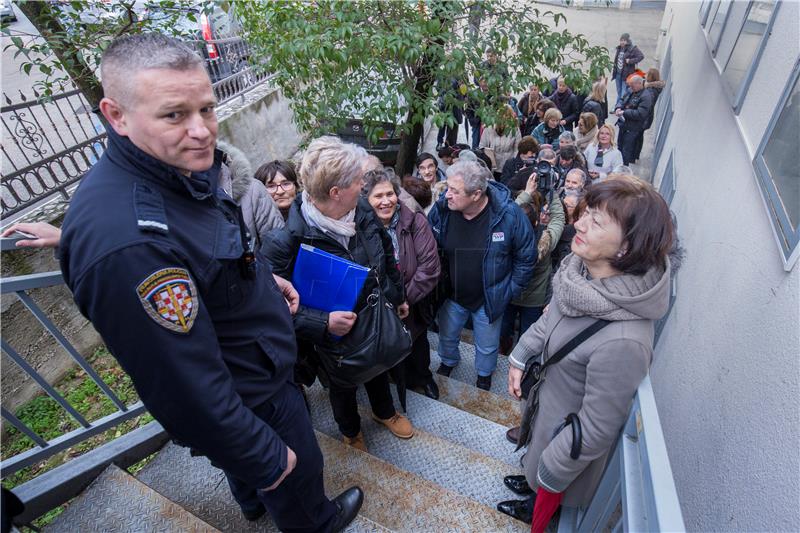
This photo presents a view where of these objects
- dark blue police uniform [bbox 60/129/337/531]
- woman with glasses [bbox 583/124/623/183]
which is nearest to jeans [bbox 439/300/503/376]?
dark blue police uniform [bbox 60/129/337/531]

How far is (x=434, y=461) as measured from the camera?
2.71 metres

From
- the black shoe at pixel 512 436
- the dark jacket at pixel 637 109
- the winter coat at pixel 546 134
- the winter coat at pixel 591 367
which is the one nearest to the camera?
the winter coat at pixel 591 367

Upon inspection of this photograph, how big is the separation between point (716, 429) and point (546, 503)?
30.8 inches

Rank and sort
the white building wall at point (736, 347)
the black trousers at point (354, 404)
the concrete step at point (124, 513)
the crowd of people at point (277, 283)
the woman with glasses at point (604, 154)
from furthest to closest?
the woman with glasses at point (604, 154) < the black trousers at point (354, 404) < the concrete step at point (124, 513) < the white building wall at point (736, 347) < the crowd of people at point (277, 283)

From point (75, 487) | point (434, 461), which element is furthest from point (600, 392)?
point (75, 487)

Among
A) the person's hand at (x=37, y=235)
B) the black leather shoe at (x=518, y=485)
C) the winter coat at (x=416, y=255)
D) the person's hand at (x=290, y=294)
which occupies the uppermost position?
the person's hand at (x=37, y=235)

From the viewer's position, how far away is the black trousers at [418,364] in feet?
10.8

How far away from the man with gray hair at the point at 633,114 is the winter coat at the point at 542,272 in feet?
15.6

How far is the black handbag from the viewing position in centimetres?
221

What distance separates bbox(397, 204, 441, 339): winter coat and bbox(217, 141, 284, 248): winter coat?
0.85 metres

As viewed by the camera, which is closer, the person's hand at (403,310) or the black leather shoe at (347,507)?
the black leather shoe at (347,507)

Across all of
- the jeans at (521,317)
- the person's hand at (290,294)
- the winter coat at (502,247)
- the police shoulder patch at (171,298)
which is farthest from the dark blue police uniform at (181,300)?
the jeans at (521,317)

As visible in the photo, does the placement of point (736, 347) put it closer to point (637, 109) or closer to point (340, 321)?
point (340, 321)

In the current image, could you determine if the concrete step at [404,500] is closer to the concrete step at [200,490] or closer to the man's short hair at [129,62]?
the concrete step at [200,490]
